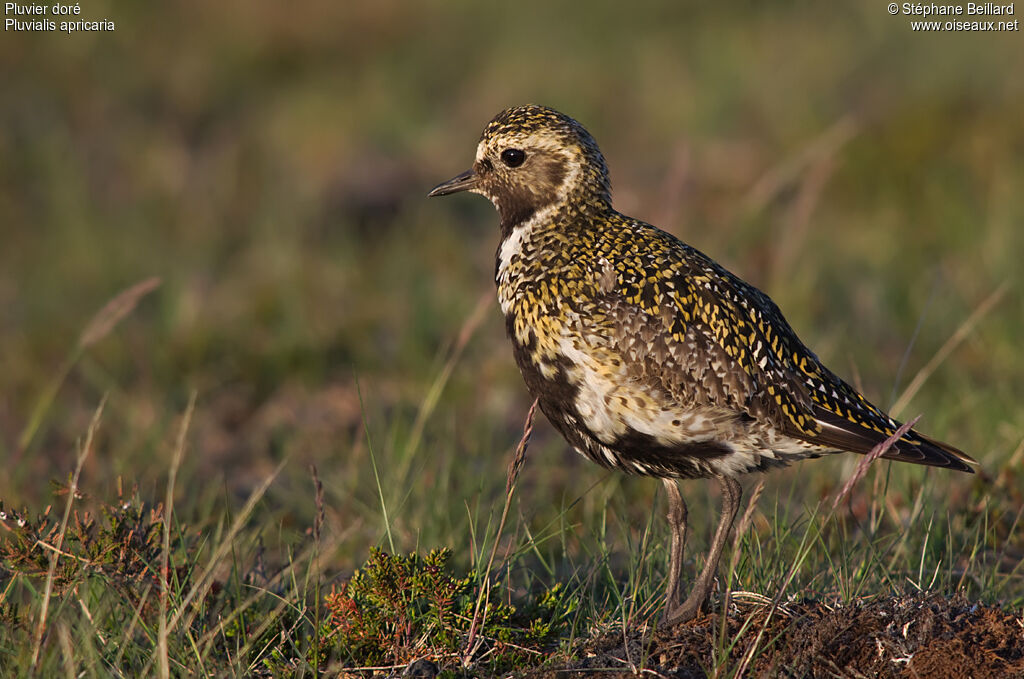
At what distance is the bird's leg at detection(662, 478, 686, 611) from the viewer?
4.13 m

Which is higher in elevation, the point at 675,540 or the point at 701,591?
the point at 675,540

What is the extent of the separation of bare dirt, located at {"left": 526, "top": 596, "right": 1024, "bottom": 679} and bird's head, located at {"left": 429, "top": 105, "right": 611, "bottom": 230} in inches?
70.1

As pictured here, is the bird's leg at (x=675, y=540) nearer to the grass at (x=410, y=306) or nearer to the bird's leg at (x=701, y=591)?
the bird's leg at (x=701, y=591)

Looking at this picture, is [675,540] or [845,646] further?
[675,540]

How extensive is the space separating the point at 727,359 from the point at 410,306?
16.9ft

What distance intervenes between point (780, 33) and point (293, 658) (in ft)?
38.2

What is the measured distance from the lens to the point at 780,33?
1397 centimetres

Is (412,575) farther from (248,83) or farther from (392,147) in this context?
(248,83)

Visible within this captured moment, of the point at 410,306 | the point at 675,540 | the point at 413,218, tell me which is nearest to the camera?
the point at 675,540

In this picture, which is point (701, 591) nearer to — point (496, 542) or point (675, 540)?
point (675, 540)

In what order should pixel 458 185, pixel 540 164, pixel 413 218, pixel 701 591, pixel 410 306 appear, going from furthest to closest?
pixel 413 218
pixel 410 306
pixel 458 185
pixel 540 164
pixel 701 591

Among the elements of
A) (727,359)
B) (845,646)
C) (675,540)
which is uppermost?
(727,359)

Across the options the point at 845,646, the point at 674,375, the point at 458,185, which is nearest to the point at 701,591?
the point at 845,646

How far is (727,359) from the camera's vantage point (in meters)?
4.20
